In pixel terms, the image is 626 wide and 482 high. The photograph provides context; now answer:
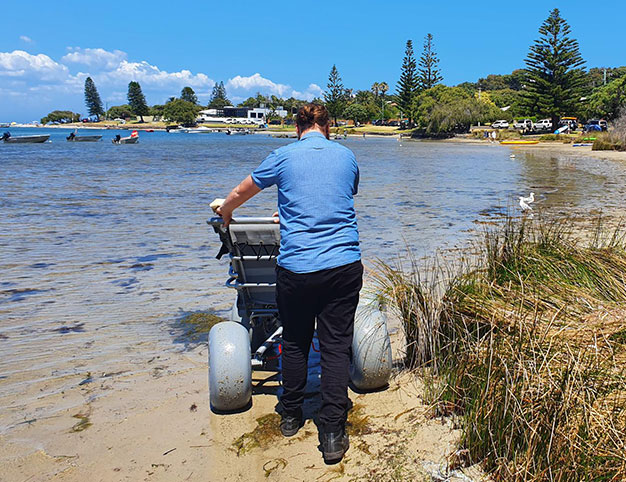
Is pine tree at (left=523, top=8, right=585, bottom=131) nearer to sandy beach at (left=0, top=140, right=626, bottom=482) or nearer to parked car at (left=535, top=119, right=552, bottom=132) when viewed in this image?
parked car at (left=535, top=119, right=552, bottom=132)

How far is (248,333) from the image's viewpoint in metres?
3.66

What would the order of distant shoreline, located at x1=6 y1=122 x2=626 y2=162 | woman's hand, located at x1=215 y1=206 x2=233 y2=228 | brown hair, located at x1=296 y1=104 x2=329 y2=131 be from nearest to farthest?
brown hair, located at x1=296 y1=104 x2=329 y2=131
woman's hand, located at x1=215 y1=206 x2=233 y2=228
distant shoreline, located at x1=6 y1=122 x2=626 y2=162

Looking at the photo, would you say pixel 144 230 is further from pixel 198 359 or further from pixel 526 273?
pixel 526 273

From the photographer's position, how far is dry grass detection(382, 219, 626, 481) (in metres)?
2.24

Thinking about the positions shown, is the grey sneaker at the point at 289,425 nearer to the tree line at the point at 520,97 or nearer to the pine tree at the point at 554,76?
the tree line at the point at 520,97

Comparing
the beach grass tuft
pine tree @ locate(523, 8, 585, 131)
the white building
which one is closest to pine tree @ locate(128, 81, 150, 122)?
the white building

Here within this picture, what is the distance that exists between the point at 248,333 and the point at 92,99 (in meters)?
194

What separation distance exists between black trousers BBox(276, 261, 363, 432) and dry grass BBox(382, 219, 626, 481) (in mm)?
591

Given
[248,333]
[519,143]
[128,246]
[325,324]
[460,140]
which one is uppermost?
[325,324]

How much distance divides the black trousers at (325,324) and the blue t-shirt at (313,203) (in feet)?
0.22

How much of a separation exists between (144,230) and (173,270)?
353cm

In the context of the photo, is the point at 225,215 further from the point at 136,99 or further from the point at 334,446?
the point at 136,99

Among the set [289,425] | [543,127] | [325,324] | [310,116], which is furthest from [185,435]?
[543,127]

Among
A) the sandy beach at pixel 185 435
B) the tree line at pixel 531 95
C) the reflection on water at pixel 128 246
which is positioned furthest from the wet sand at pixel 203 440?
the tree line at pixel 531 95
